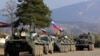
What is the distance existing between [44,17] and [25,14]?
3.54 m

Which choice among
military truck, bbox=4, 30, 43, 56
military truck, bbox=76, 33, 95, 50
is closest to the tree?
military truck, bbox=76, 33, 95, 50

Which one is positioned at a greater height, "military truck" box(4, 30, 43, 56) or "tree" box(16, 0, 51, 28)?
"tree" box(16, 0, 51, 28)

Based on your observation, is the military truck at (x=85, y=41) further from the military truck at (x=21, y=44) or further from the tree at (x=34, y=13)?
the military truck at (x=21, y=44)

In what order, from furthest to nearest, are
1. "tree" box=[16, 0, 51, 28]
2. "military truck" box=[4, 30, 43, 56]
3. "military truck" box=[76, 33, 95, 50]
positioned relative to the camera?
"tree" box=[16, 0, 51, 28] < "military truck" box=[76, 33, 95, 50] < "military truck" box=[4, 30, 43, 56]

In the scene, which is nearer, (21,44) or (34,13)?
(21,44)

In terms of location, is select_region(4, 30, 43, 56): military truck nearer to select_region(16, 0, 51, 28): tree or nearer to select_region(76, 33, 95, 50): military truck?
select_region(76, 33, 95, 50): military truck

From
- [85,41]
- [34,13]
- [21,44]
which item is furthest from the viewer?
[34,13]

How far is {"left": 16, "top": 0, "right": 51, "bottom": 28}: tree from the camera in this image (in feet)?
229

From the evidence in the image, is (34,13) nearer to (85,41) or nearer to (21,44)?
(85,41)

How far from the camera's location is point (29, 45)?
32.0 metres

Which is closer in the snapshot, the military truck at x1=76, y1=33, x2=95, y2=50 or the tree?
the military truck at x1=76, y1=33, x2=95, y2=50

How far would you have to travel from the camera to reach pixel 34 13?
229 feet

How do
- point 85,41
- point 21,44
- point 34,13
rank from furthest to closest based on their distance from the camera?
point 34,13
point 85,41
point 21,44

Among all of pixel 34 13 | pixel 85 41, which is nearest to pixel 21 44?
pixel 85 41
